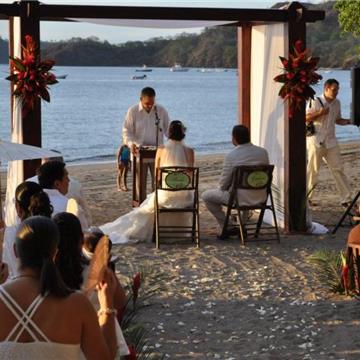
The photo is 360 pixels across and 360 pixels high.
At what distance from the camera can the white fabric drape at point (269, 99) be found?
33.5 ft

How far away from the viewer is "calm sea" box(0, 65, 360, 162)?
117ft

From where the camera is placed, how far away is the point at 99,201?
13055 millimetres

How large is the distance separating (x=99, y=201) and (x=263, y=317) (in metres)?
6.53

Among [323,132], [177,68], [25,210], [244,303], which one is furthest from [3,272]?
[177,68]

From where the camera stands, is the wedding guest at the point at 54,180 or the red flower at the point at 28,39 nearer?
the wedding guest at the point at 54,180

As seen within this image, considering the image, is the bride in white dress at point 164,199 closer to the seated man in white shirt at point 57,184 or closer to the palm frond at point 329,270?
the palm frond at point 329,270

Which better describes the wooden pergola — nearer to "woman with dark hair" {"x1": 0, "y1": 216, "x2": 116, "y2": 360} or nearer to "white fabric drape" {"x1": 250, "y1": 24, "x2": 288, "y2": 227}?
"white fabric drape" {"x1": 250, "y1": 24, "x2": 288, "y2": 227}

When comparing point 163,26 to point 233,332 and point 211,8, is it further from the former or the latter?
point 233,332

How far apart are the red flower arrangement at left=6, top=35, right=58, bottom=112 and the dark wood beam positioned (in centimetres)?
36

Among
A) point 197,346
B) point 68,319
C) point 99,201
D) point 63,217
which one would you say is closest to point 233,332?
point 197,346

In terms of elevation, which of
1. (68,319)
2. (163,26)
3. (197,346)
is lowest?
(197,346)

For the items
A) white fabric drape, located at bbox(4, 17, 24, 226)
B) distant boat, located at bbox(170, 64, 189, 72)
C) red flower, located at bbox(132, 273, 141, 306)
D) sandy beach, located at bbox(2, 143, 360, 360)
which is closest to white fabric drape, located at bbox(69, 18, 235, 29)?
white fabric drape, located at bbox(4, 17, 24, 226)

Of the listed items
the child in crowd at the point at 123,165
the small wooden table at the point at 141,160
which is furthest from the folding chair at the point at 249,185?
the child in crowd at the point at 123,165

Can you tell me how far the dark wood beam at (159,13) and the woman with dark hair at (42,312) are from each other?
6.49 metres
